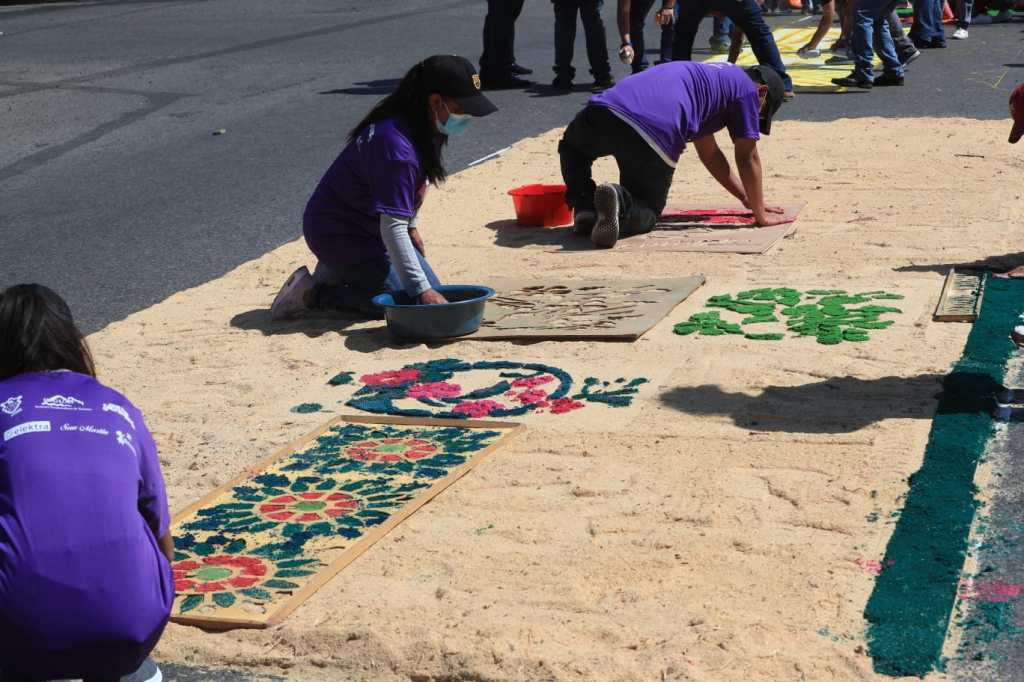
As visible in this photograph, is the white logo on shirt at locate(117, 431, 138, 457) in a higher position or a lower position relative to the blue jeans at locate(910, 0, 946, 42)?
higher

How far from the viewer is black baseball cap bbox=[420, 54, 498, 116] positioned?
5.92 metres

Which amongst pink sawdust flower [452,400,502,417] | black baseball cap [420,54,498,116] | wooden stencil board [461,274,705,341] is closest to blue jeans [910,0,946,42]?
wooden stencil board [461,274,705,341]

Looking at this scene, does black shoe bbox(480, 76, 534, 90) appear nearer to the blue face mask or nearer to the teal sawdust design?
the blue face mask

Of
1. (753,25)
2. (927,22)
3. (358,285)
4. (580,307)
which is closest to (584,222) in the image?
(580,307)

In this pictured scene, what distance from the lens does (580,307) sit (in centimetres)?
640

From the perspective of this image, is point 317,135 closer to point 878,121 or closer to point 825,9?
point 878,121

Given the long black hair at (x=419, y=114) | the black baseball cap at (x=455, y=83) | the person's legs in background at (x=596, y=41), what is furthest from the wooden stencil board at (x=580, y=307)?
the person's legs in background at (x=596, y=41)

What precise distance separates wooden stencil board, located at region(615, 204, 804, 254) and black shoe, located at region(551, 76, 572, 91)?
5183mm

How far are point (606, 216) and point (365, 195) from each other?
1.70 meters

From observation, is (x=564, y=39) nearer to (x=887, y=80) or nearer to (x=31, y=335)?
(x=887, y=80)

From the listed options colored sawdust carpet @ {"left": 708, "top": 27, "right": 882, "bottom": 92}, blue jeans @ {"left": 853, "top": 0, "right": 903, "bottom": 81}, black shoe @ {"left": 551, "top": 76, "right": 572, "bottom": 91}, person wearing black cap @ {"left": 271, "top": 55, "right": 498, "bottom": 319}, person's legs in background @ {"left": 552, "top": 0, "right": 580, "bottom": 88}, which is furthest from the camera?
black shoe @ {"left": 551, "top": 76, "right": 572, "bottom": 91}

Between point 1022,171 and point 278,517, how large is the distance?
6.23 m

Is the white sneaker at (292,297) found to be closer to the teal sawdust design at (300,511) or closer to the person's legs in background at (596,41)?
the teal sawdust design at (300,511)

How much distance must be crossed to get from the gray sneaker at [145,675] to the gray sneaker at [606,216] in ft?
16.4
